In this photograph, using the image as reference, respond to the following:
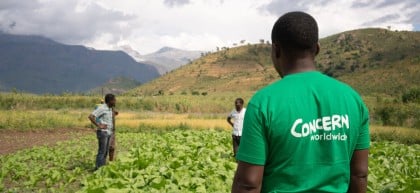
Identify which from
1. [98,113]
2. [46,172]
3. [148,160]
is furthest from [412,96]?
[148,160]

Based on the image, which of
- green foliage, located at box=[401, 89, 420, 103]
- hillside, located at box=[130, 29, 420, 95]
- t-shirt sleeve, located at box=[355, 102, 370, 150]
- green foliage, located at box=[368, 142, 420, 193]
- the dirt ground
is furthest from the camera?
hillside, located at box=[130, 29, 420, 95]

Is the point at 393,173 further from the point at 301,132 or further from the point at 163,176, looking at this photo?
the point at 301,132

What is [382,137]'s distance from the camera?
24.7 m

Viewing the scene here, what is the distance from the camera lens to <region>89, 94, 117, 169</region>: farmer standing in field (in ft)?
39.1

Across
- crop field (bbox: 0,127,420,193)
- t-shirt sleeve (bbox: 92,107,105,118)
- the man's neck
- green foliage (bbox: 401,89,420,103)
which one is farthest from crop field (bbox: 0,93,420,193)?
green foliage (bbox: 401,89,420,103)

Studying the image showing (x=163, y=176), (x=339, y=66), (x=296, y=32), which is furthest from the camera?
(x=339, y=66)

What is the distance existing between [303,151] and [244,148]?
309 mm

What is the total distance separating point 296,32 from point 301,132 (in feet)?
1.80

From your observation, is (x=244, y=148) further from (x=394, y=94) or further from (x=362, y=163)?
(x=394, y=94)

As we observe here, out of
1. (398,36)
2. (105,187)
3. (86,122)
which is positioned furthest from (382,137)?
(398,36)

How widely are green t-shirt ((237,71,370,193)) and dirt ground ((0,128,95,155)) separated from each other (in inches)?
697

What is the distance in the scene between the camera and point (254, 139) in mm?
2354

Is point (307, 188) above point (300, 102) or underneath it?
underneath

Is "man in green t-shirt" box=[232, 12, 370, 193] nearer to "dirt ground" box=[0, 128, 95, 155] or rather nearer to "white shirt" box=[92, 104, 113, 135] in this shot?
"white shirt" box=[92, 104, 113, 135]
